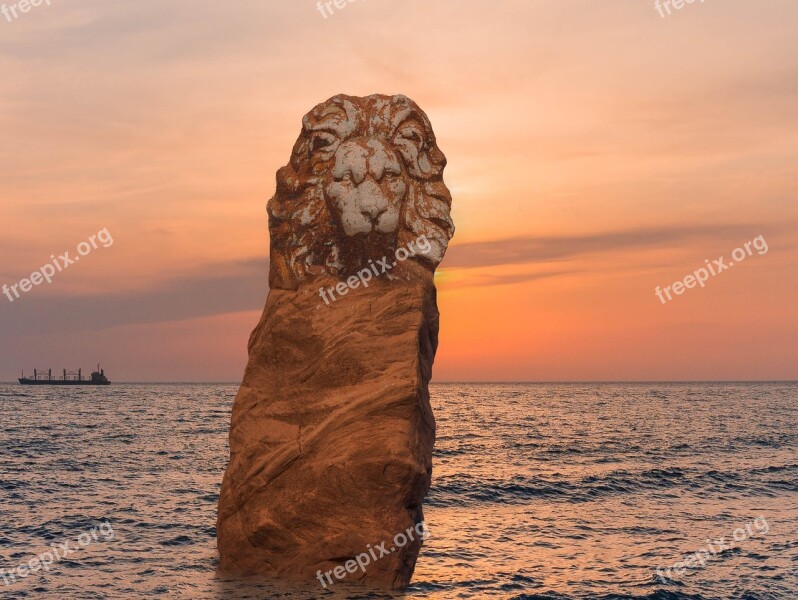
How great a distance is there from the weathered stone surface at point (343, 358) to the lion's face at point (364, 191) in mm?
19

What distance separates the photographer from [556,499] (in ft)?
68.3

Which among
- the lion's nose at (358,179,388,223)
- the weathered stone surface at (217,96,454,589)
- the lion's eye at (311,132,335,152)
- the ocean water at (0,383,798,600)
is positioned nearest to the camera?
the weathered stone surface at (217,96,454,589)

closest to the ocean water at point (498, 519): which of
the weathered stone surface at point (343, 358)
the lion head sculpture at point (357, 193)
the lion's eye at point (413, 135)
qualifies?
the weathered stone surface at point (343, 358)

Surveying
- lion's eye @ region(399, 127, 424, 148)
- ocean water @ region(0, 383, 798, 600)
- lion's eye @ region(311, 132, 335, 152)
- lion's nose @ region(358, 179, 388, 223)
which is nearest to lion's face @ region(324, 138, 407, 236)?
lion's nose @ region(358, 179, 388, 223)

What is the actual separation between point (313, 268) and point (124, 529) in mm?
7297

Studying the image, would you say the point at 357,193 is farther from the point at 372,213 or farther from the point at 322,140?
the point at 322,140

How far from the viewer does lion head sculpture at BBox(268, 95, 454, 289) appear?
11.6m

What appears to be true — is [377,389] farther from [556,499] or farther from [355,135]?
[556,499]

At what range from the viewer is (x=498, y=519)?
18.0 m

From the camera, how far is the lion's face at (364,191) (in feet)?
37.9

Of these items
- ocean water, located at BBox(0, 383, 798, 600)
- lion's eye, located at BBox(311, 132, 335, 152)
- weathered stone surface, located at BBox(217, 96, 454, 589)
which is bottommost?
ocean water, located at BBox(0, 383, 798, 600)

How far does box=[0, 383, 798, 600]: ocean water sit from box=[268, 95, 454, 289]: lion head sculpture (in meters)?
4.46

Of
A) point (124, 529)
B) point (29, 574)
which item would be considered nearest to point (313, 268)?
point (29, 574)

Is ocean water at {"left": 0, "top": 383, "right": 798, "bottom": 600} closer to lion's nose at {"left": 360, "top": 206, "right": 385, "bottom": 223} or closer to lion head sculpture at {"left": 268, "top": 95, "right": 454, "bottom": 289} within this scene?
lion head sculpture at {"left": 268, "top": 95, "right": 454, "bottom": 289}
